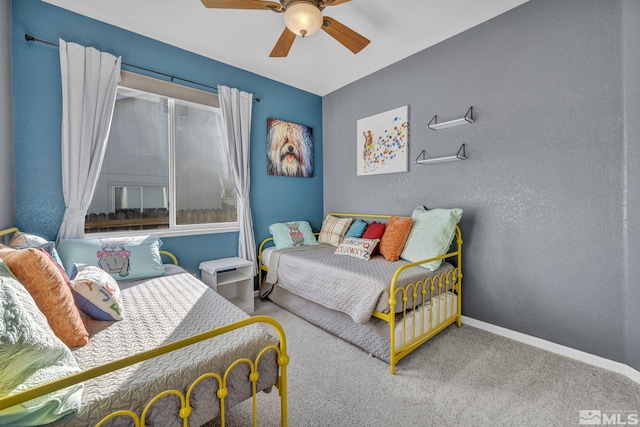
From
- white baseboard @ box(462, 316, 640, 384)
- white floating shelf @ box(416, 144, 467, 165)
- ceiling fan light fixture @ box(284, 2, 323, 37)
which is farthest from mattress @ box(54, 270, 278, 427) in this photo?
Result: white floating shelf @ box(416, 144, 467, 165)

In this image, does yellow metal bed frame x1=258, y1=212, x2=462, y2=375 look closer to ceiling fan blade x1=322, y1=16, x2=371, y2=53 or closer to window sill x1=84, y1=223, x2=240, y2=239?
ceiling fan blade x1=322, y1=16, x2=371, y2=53

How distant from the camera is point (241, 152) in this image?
10.1 ft

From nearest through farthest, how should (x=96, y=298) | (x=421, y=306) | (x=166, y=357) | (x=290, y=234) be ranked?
(x=166, y=357)
(x=96, y=298)
(x=421, y=306)
(x=290, y=234)

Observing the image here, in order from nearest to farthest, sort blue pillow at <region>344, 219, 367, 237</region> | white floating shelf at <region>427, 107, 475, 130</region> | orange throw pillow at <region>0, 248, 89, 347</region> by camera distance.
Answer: orange throw pillow at <region>0, 248, 89, 347</region> < white floating shelf at <region>427, 107, 475, 130</region> < blue pillow at <region>344, 219, 367, 237</region>

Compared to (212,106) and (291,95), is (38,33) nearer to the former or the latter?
(212,106)

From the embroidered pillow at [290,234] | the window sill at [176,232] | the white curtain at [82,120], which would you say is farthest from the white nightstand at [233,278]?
the white curtain at [82,120]

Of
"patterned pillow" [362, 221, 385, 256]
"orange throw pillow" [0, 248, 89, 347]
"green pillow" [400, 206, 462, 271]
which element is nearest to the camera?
"orange throw pillow" [0, 248, 89, 347]

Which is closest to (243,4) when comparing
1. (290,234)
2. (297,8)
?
(297,8)

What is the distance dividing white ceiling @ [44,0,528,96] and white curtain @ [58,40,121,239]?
33 centimetres

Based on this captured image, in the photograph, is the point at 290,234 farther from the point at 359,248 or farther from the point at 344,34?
the point at 344,34

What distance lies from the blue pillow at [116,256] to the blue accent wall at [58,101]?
364mm

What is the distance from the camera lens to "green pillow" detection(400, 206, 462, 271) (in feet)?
7.57

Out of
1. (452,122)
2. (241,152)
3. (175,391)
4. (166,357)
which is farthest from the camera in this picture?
(241,152)

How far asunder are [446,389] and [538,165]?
70.7 inches
